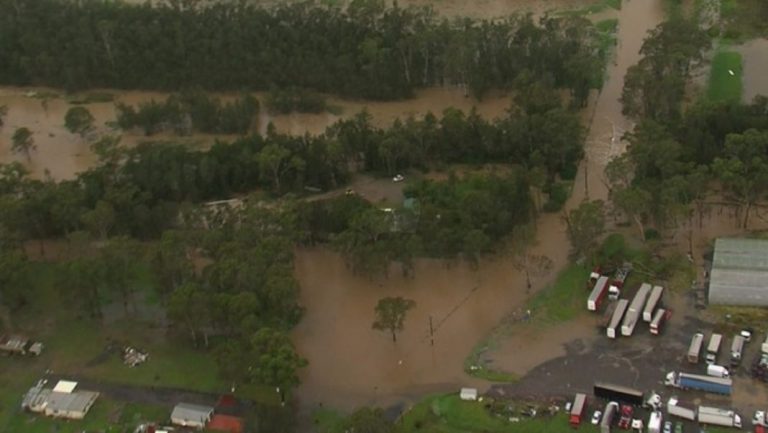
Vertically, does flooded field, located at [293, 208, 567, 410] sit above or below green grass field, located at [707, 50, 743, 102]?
below

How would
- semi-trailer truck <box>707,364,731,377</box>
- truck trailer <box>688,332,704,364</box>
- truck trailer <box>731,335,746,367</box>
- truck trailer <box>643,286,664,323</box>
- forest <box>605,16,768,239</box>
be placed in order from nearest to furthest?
semi-trailer truck <box>707,364,731,377</box>, truck trailer <box>731,335,746,367</box>, truck trailer <box>688,332,704,364</box>, truck trailer <box>643,286,664,323</box>, forest <box>605,16,768,239</box>

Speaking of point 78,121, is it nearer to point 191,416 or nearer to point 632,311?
point 191,416

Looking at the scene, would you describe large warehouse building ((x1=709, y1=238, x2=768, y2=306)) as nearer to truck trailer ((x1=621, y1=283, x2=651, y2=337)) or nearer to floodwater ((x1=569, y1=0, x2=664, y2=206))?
truck trailer ((x1=621, y1=283, x2=651, y2=337))

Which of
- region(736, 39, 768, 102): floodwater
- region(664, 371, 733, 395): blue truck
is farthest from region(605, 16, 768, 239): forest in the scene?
region(664, 371, 733, 395): blue truck

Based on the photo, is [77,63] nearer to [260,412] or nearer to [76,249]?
[76,249]

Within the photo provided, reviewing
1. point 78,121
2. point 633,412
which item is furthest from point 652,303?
point 78,121

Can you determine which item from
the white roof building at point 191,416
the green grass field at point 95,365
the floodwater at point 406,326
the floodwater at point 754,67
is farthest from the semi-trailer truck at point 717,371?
the floodwater at point 754,67
